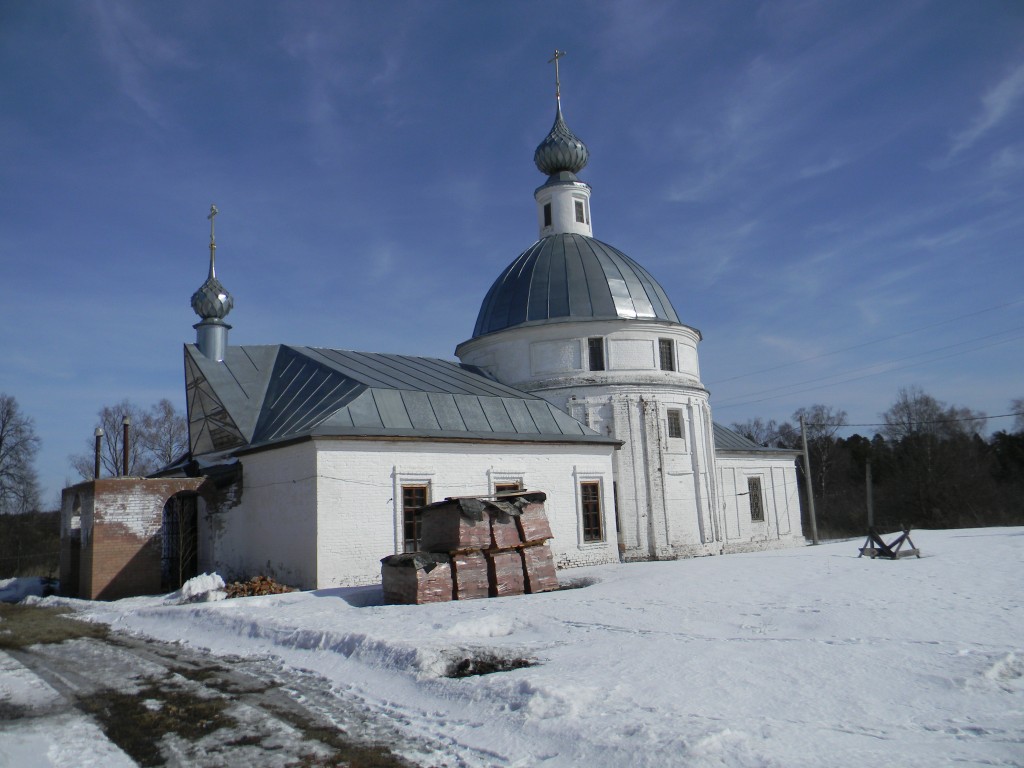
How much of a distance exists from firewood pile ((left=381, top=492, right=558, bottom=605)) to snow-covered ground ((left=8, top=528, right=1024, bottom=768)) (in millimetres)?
702

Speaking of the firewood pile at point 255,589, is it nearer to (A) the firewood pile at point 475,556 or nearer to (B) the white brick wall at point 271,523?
(B) the white brick wall at point 271,523

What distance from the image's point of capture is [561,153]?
28.0 metres

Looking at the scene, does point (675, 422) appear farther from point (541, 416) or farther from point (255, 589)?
point (255, 589)

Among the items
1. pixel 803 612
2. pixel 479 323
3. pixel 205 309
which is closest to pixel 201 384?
pixel 205 309

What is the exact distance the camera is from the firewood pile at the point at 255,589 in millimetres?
14586

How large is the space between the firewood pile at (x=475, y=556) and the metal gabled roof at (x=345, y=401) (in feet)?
12.4

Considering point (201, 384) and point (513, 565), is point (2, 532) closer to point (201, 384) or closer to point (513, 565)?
point (201, 384)

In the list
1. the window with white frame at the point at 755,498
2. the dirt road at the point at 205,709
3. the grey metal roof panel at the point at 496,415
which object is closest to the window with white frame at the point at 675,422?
the window with white frame at the point at 755,498

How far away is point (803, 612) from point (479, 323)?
17.1m

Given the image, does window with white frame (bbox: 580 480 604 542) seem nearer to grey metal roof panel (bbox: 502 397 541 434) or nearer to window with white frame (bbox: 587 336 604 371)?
grey metal roof panel (bbox: 502 397 541 434)

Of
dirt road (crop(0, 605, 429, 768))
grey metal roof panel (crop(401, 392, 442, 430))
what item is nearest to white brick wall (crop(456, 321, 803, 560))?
grey metal roof panel (crop(401, 392, 442, 430))

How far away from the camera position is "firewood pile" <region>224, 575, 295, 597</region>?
14.6m

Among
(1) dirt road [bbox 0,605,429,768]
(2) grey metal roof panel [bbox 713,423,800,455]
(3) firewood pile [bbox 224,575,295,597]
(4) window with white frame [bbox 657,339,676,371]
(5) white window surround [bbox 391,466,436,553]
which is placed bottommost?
(1) dirt road [bbox 0,605,429,768]

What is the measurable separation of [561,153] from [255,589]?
62.4 ft
